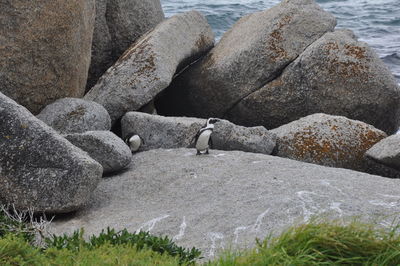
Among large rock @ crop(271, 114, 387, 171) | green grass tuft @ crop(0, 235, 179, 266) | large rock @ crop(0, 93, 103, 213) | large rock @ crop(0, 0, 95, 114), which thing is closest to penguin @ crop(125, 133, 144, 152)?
large rock @ crop(0, 0, 95, 114)

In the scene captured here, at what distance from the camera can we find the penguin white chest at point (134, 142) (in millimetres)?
11062

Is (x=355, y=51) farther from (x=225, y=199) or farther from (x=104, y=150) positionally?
(x=225, y=199)

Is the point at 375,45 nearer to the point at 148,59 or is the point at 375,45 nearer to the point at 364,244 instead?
the point at 148,59

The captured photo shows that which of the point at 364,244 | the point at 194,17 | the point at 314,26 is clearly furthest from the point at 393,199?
the point at 194,17

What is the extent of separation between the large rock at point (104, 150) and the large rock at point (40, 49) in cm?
169

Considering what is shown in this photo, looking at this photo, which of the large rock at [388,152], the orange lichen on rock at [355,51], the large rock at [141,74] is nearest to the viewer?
the large rock at [388,152]

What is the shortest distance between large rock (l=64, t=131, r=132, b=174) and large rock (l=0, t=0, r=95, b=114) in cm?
169

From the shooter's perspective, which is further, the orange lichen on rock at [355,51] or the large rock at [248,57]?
the large rock at [248,57]

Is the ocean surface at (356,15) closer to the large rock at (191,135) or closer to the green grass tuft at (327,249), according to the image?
the large rock at (191,135)

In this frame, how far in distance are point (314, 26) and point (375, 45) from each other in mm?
8730

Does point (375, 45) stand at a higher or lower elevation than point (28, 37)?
lower

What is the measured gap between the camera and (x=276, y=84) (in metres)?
12.8

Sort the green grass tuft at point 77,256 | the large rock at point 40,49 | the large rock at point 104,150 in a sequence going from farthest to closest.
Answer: the large rock at point 40,49
the large rock at point 104,150
the green grass tuft at point 77,256

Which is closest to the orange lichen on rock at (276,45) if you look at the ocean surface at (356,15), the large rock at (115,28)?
the large rock at (115,28)
